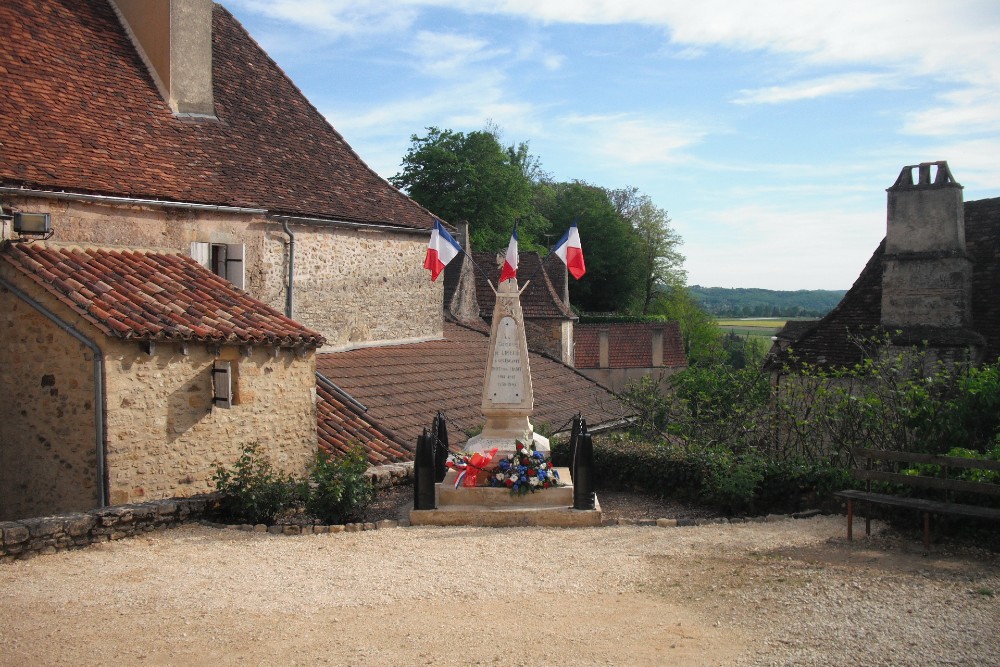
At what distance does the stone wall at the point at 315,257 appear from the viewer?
12953mm

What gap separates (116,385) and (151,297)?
1.72 m

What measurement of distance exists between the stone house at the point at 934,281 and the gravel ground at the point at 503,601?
27.8ft

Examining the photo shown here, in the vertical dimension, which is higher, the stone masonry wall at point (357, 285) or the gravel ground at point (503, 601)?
the stone masonry wall at point (357, 285)

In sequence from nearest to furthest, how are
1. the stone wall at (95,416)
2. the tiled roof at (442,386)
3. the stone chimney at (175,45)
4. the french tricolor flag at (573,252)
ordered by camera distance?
the stone wall at (95,416) < the french tricolor flag at (573,252) < the stone chimney at (175,45) < the tiled roof at (442,386)

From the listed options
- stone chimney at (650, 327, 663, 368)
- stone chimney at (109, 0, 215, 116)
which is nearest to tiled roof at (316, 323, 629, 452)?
stone chimney at (109, 0, 215, 116)

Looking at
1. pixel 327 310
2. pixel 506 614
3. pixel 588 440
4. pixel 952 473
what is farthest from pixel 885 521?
pixel 327 310

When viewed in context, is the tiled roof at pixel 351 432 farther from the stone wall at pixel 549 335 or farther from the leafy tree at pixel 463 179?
the leafy tree at pixel 463 179

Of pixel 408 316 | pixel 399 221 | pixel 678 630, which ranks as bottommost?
pixel 678 630

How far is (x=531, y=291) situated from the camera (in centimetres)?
3428

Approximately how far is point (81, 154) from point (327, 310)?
19.1 feet

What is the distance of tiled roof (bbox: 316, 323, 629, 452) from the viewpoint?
15883 mm

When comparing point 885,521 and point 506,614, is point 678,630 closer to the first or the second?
point 506,614

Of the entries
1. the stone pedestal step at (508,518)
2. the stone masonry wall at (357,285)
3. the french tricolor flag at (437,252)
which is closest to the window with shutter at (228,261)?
the stone masonry wall at (357,285)

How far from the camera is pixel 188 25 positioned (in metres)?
16.0
